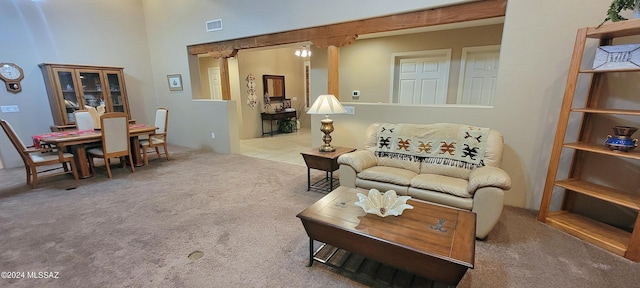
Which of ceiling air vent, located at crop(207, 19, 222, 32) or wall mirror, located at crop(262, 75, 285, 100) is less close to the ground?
ceiling air vent, located at crop(207, 19, 222, 32)

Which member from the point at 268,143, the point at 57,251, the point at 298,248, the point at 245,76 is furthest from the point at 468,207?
the point at 245,76

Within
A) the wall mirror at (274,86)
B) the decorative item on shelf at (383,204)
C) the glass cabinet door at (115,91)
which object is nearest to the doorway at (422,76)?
the decorative item on shelf at (383,204)

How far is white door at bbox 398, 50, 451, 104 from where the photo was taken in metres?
4.76

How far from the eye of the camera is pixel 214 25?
16.8ft

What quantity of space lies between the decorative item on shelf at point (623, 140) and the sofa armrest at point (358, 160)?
2.03 metres

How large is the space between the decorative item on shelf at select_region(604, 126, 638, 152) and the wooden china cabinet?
7473 mm

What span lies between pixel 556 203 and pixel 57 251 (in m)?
4.68

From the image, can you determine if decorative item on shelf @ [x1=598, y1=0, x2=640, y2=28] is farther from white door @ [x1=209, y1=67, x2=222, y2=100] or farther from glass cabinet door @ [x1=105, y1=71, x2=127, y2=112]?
white door @ [x1=209, y1=67, x2=222, y2=100]

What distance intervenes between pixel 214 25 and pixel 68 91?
294cm

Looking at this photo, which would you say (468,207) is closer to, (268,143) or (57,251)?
(57,251)

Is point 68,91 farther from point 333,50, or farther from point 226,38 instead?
point 333,50

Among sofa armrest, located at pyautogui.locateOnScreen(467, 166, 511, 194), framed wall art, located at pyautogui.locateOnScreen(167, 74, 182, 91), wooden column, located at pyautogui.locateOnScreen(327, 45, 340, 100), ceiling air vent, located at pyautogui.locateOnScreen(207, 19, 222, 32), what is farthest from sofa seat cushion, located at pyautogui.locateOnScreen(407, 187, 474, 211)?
Result: framed wall art, located at pyautogui.locateOnScreen(167, 74, 182, 91)

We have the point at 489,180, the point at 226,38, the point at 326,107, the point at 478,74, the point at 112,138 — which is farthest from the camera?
the point at 226,38

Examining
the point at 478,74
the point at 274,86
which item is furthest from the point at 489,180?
the point at 274,86
